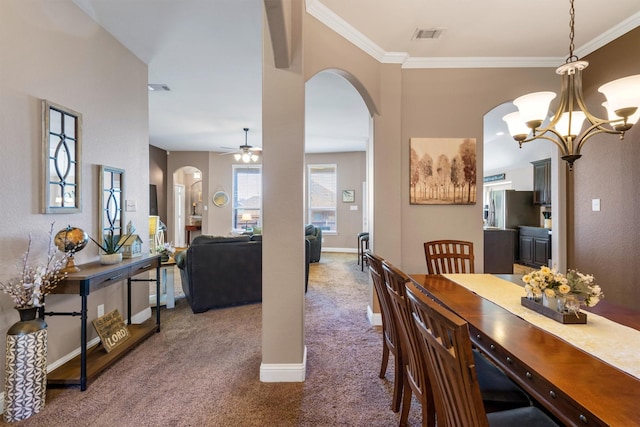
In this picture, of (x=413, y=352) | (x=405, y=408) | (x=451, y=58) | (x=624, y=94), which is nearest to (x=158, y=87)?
(x=451, y=58)

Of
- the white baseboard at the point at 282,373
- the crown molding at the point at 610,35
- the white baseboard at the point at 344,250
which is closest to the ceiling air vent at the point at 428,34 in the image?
the crown molding at the point at 610,35

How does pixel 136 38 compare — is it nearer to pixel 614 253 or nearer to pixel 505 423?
pixel 505 423

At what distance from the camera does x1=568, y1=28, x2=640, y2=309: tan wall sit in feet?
9.35

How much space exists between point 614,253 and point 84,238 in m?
4.68

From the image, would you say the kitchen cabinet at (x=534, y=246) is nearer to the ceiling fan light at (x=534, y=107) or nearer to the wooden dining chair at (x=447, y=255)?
the wooden dining chair at (x=447, y=255)

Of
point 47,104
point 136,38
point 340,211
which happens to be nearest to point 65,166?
point 47,104

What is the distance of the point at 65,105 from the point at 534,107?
3.31 meters

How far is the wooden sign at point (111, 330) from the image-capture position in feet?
8.31

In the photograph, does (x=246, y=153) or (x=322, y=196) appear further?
(x=322, y=196)

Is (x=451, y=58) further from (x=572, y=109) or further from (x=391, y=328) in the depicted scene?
(x=391, y=328)

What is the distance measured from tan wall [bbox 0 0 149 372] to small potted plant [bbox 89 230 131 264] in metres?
0.14

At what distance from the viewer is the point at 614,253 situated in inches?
119

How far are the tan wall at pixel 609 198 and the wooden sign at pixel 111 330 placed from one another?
4.63 meters

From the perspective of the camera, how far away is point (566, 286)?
55.9 inches
